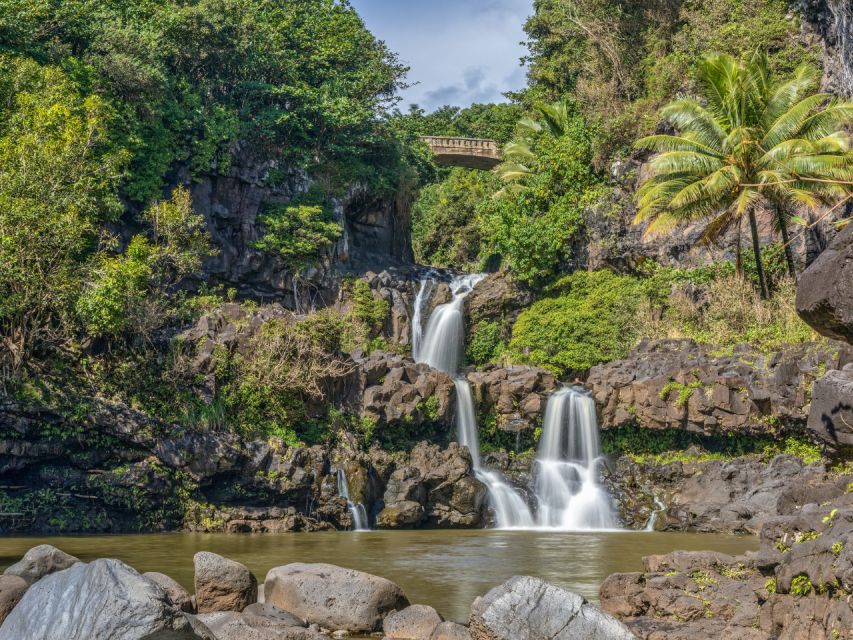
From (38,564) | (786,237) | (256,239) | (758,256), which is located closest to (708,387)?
(758,256)


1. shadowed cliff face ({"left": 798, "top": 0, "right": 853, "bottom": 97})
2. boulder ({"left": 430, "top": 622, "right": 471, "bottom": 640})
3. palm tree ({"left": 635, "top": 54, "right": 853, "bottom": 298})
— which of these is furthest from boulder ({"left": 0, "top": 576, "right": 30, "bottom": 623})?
palm tree ({"left": 635, "top": 54, "right": 853, "bottom": 298})

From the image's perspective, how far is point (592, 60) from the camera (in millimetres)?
37281

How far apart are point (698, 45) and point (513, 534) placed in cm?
2138

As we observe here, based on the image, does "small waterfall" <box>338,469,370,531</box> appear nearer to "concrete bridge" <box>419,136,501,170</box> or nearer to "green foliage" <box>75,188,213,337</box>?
"green foliage" <box>75,188,213,337</box>

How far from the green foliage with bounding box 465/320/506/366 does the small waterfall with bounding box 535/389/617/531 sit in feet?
19.3

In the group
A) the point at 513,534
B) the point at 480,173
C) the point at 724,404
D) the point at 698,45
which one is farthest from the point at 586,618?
the point at 480,173

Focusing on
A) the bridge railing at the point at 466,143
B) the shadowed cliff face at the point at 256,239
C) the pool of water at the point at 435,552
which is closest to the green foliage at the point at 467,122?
the bridge railing at the point at 466,143

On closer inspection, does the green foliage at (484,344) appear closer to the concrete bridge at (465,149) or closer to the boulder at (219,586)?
the concrete bridge at (465,149)

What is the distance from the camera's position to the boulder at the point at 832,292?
8.39 m

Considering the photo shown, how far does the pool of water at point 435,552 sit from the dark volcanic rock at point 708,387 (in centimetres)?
437

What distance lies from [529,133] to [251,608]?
106 ft

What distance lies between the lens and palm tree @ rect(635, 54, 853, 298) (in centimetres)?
2470

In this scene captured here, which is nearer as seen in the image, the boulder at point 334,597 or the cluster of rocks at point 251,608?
the cluster of rocks at point 251,608

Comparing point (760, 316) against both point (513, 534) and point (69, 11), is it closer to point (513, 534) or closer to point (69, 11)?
point (513, 534)
